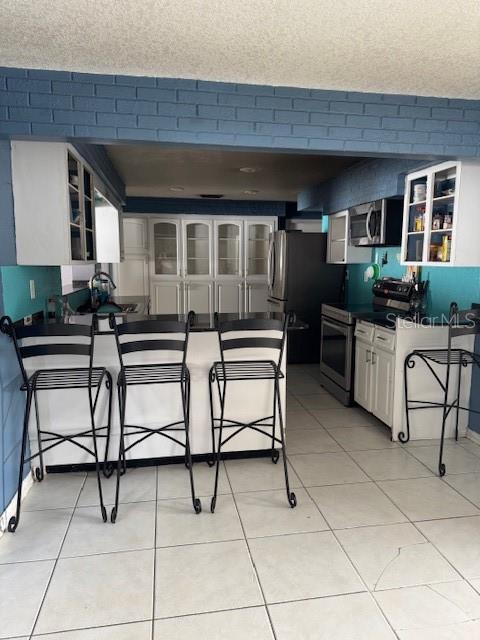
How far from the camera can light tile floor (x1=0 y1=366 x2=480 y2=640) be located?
1.70m

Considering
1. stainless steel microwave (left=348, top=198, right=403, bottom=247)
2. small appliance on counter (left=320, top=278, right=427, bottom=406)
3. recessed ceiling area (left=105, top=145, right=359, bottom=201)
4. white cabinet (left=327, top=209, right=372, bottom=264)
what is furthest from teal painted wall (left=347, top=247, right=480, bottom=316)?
recessed ceiling area (left=105, top=145, right=359, bottom=201)

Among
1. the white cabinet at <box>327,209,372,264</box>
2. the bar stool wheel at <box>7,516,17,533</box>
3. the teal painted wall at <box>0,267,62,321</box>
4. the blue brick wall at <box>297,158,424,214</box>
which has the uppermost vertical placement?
the blue brick wall at <box>297,158,424,214</box>

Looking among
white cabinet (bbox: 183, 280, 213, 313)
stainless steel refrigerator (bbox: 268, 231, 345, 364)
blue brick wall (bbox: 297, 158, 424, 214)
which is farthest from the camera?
white cabinet (bbox: 183, 280, 213, 313)

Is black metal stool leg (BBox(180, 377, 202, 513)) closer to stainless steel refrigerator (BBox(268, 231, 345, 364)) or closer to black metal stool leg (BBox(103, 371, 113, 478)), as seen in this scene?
black metal stool leg (BBox(103, 371, 113, 478))

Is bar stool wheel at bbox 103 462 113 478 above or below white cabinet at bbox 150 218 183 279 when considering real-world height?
below

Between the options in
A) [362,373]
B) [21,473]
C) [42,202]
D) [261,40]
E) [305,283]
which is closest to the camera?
[261,40]

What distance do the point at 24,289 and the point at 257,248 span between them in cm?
508

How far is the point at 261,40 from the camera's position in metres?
1.94

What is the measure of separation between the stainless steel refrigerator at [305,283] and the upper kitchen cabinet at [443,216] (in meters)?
1.85

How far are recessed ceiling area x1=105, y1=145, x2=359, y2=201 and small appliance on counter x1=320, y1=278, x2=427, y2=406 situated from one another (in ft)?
4.31

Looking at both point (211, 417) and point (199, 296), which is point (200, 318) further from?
point (199, 296)

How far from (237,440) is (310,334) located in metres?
2.81

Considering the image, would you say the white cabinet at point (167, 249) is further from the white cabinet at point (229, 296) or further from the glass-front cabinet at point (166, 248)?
the white cabinet at point (229, 296)

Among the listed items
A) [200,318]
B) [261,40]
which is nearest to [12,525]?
[200,318]
